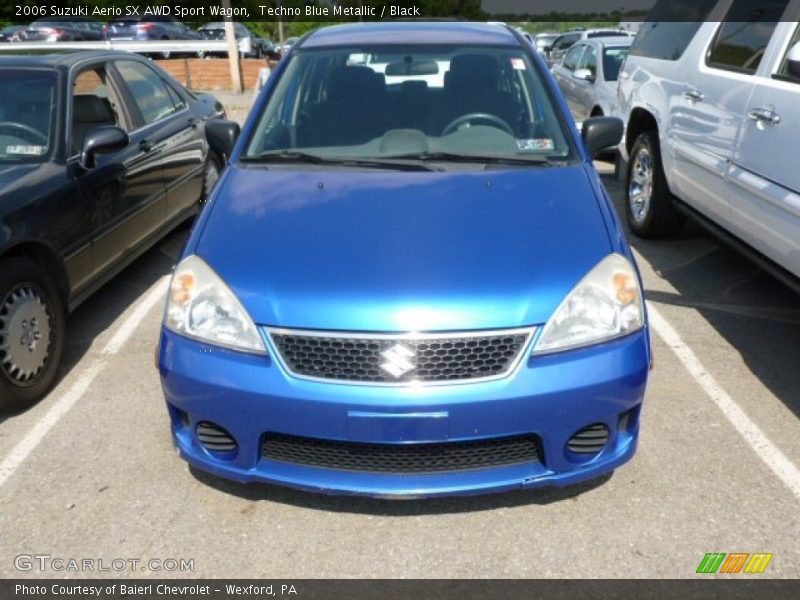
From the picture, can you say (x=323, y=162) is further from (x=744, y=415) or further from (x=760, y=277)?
(x=760, y=277)

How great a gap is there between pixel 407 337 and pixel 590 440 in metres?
0.76

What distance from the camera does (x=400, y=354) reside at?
2.27 m

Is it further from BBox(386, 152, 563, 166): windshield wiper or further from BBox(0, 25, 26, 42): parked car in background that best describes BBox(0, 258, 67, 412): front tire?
BBox(0, 25, 26, 42): parked car in background

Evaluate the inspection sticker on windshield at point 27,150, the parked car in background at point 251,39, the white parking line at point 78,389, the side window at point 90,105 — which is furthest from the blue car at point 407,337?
the parked car in background at point 251,39

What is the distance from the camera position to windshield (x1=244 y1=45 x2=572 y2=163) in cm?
334

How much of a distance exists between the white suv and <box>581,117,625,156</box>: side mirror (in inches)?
30.1

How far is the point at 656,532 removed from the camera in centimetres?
260

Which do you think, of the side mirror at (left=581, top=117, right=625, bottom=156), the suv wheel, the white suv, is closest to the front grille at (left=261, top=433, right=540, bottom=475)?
the side mirror at (left=581, top=117, right=625, bottom=156)

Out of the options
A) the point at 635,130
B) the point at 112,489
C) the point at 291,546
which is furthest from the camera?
the point at 635,130

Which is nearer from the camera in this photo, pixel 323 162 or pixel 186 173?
pixel 323 162

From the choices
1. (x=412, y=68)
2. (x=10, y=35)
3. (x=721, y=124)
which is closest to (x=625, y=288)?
(x=412, y=68)

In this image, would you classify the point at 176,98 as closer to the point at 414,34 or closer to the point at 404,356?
the point at 414,34
